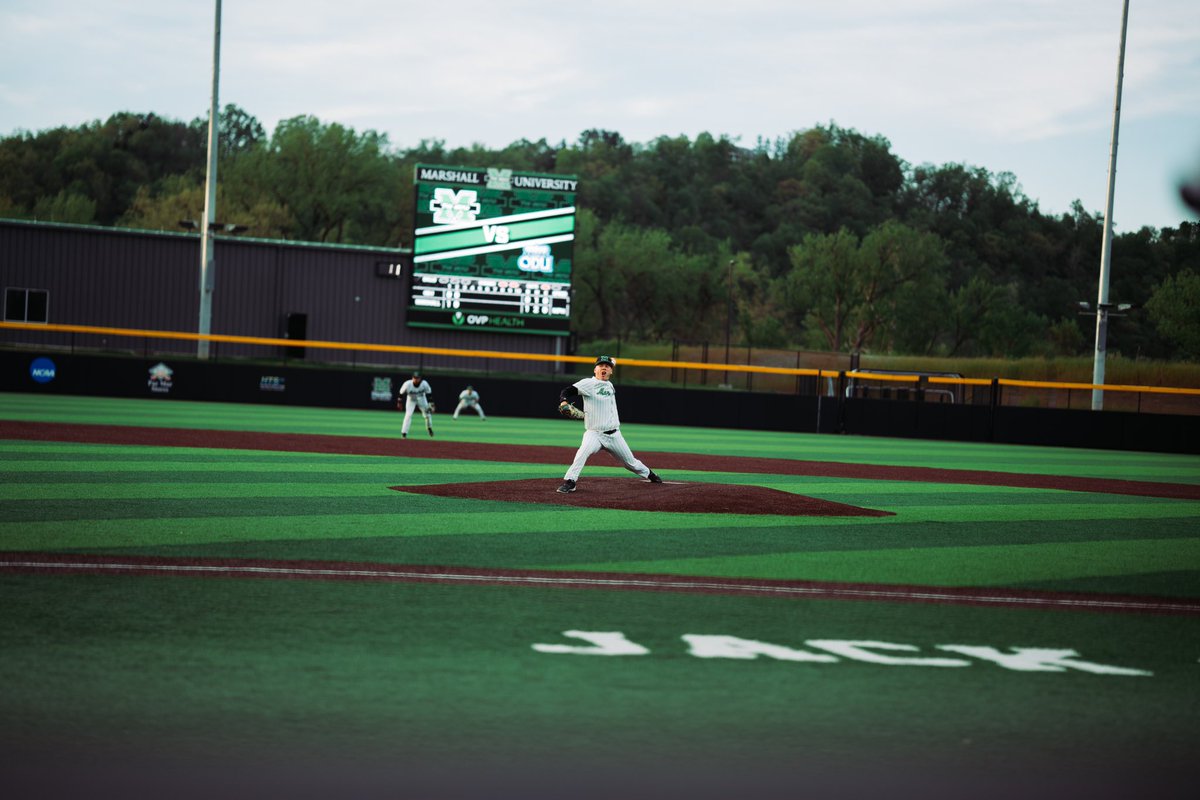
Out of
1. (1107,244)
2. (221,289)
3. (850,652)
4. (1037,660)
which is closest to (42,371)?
(221,289)

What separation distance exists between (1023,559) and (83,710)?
753 cm

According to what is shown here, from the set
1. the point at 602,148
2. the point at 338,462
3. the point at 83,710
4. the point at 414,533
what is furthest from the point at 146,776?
the point at 602,148

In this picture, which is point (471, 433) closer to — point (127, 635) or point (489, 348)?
point (489, 348)

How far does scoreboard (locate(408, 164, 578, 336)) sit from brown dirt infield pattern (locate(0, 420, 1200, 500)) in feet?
61.2

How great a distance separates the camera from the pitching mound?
1249 centimetres

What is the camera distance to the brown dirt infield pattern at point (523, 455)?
18.9 metres

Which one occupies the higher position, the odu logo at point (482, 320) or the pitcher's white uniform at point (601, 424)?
the odu logo at point (482, 320)

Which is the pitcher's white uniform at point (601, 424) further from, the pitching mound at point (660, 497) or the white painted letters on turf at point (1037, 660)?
the white painted letters on turf at point (1037, 660)

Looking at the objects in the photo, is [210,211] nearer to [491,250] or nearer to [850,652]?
[491,250]

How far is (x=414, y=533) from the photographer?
9953 millimetres

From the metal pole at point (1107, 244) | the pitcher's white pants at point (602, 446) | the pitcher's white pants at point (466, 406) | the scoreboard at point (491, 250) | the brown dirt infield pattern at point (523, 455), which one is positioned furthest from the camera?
the scoreboard at point (491, 250)

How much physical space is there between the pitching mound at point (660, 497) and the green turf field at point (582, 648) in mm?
565

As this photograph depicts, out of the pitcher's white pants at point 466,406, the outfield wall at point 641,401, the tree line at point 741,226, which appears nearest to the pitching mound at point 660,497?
the pitcher's white pants at point 466,406

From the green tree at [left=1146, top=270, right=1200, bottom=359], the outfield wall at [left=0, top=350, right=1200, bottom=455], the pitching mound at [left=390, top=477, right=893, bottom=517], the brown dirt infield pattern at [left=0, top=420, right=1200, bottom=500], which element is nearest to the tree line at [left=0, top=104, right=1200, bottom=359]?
the green tree at [left=1146, top=270, right=1200, bottom=359]
